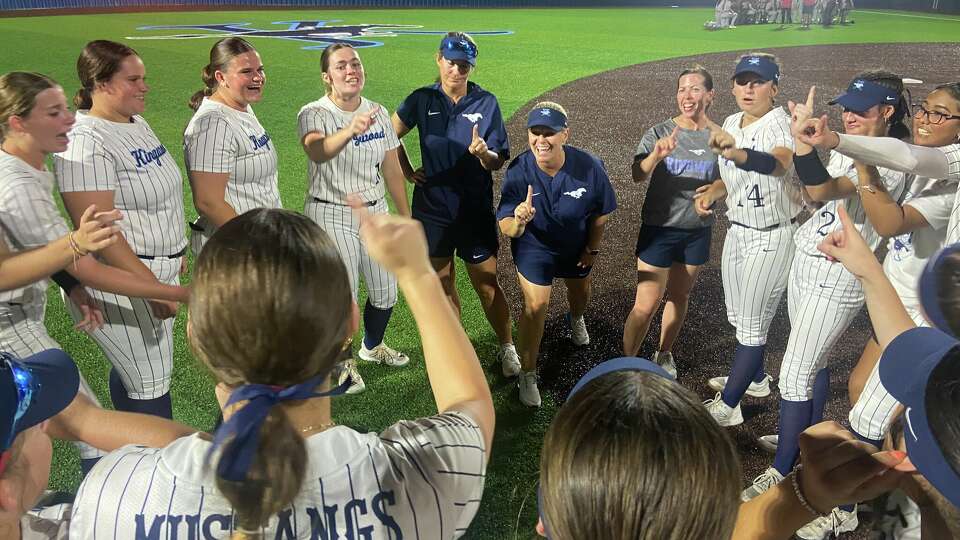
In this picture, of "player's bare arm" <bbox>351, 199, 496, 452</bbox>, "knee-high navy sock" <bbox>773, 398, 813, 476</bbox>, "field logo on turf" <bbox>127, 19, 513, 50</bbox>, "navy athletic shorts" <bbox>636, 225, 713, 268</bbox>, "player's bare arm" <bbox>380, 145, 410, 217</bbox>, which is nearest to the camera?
"player's bare arm" <bbox>351, 199, 496, 452</bbox>

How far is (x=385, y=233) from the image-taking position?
3.53 feet

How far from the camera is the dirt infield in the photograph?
12.2 feet

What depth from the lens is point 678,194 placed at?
332 cm

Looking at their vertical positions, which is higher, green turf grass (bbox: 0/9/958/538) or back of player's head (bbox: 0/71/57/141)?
back of player's head (bbox: 0/71/57/141)

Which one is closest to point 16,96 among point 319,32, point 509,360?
point 509,360

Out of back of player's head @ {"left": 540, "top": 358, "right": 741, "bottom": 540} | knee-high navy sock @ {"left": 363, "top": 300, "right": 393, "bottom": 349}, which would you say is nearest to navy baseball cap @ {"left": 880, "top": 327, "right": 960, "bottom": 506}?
back of player's head @ {"left": 540, "top": 358, "right": 741, "bottom": 540}

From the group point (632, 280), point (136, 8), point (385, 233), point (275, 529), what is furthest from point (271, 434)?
point (136, 8)

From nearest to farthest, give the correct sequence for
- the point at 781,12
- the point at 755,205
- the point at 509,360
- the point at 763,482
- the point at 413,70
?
the point at 763,482 → the point at 755,205 → the point at 509,360 → the point at 413,70 → the point at 781,12

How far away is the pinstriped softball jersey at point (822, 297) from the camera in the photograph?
8.59 ft

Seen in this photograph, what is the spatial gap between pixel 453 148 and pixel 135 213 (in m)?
1.70

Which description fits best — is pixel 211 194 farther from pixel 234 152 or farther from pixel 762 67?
pixel 762 67

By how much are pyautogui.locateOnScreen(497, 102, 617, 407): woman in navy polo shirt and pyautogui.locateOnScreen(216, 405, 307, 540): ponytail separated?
2270 mm

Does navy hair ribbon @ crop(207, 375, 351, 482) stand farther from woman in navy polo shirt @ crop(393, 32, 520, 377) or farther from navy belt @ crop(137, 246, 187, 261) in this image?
woman in navy polo shirt @ crop(393, 32, 520, 377)

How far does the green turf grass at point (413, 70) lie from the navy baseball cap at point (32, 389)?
168 cm
